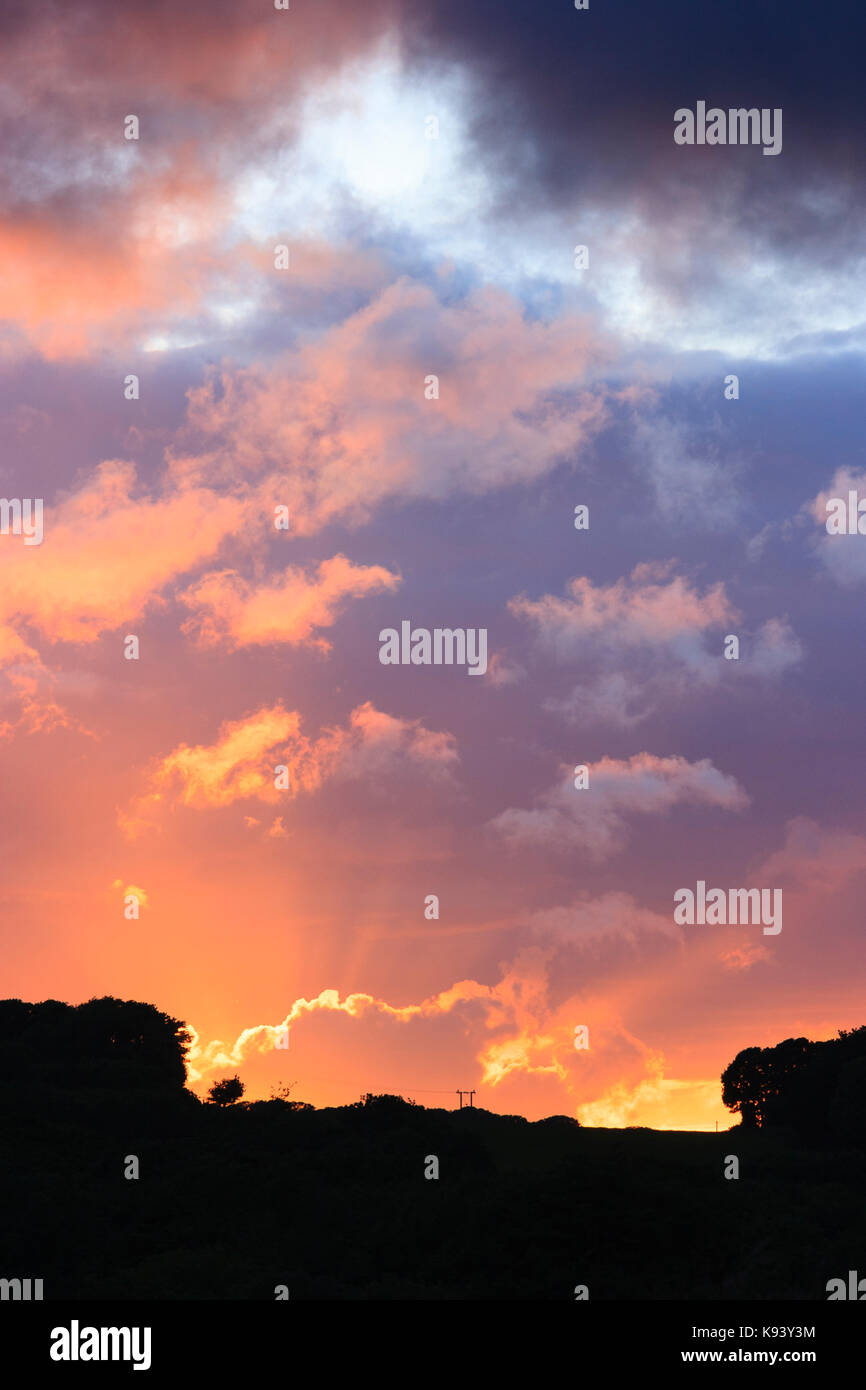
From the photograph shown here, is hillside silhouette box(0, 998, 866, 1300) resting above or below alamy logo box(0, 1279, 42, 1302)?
above

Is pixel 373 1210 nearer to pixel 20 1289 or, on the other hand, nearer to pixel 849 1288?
pixel 20 1289

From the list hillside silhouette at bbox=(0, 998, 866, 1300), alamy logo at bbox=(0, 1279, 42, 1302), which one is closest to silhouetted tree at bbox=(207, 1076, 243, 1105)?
hillside silhouette at bbox=(0, 998, 866, 1300)

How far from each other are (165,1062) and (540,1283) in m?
82.5

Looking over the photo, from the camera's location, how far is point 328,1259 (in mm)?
62781

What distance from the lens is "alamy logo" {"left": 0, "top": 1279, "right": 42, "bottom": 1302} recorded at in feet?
196

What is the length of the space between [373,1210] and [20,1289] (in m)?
18.7

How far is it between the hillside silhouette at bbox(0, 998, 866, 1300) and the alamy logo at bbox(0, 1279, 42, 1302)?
72cm
